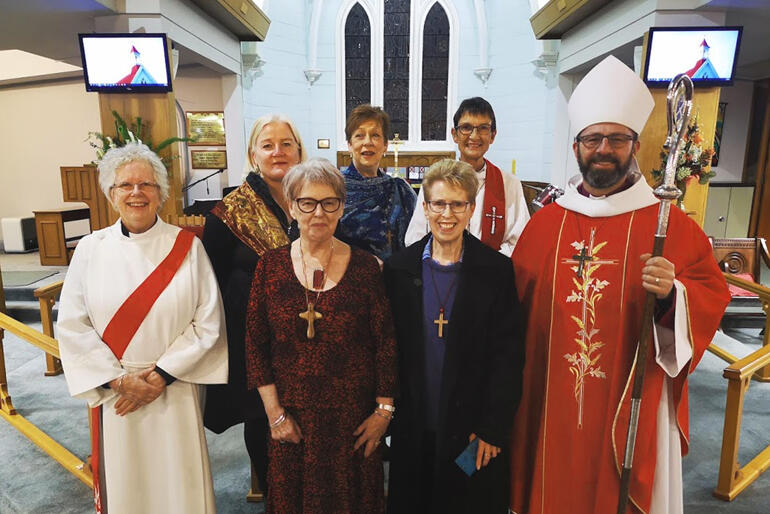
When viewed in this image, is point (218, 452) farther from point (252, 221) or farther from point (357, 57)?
point (357, 57)

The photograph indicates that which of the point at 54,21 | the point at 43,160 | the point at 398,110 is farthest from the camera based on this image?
the point at 398,110

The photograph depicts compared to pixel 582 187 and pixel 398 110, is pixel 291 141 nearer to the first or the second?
pixel 582 187

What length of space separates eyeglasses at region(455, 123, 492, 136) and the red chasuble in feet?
2.14

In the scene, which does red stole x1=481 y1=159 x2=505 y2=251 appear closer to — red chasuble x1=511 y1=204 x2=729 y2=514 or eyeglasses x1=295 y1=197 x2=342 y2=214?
red chasuble x1=511 y1=204 x2=729 y2=514

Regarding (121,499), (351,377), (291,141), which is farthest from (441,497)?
(291,141)

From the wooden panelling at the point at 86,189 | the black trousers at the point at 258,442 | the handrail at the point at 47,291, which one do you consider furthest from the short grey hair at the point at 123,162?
the wooden panelling at the point at 86,189

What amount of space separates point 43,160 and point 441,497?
35.2 ft

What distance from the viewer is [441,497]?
1.69m

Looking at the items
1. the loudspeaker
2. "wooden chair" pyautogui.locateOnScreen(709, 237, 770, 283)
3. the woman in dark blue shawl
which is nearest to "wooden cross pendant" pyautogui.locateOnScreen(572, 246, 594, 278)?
the woman in dark blue shawl

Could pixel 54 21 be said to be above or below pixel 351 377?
above

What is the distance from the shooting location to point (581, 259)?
1707 mm

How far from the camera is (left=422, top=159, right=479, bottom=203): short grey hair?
1571mm

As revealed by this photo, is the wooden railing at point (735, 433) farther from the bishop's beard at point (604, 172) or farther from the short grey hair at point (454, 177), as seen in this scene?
the short grey hair at point (454, 177)

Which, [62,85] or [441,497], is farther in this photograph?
[62,85]
